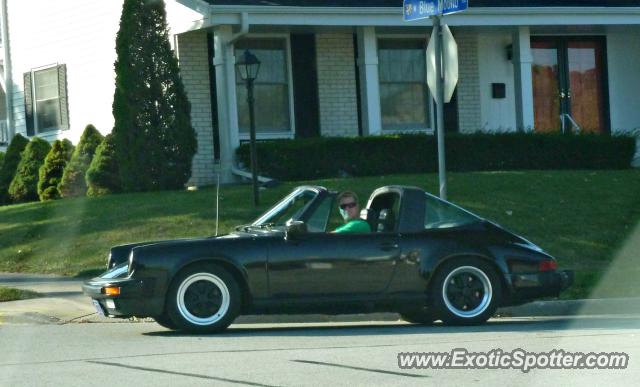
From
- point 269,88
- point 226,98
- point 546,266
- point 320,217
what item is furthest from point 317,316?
point 269,88

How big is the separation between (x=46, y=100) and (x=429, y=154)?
8702 millimetres

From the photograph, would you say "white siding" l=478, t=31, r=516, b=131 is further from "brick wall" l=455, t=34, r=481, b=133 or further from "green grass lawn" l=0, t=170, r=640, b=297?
"green grass lawn" l=0, t=170, r=640, b=297

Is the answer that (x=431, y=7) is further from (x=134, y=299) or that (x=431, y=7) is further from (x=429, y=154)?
(x=429, y=154)

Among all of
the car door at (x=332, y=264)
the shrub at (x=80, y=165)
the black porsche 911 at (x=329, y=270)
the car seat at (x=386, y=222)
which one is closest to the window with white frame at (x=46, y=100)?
the shrub at (x=80, y=165)

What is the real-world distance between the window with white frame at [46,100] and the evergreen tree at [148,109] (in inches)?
170

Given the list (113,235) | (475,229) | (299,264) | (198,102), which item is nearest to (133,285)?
(299,264)

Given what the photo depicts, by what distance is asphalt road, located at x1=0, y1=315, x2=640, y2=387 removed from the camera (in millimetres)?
8273

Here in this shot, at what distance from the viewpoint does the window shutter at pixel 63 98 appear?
23.9 m

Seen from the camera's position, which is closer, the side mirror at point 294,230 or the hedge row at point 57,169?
the side mirror at point 294,230

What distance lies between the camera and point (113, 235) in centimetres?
1678

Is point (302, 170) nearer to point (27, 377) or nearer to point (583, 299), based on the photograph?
point (583, 299)

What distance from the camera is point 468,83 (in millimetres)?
23578

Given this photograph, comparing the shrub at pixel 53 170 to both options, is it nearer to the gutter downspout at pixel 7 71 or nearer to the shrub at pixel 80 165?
the shrub at pixel 80 165

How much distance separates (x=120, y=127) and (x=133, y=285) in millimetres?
9793
